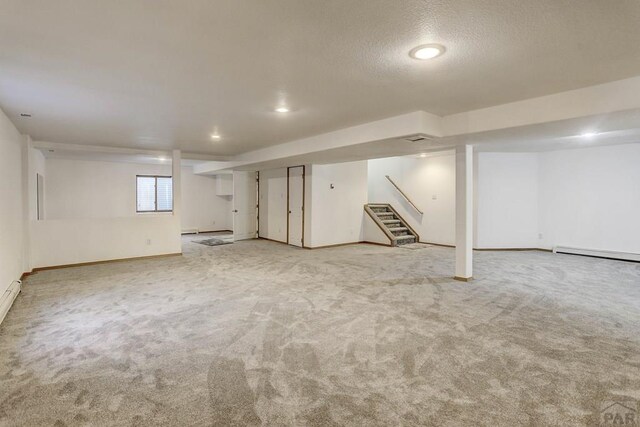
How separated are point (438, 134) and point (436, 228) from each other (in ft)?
16.2

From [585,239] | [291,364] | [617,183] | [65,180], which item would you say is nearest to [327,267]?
[291,364]

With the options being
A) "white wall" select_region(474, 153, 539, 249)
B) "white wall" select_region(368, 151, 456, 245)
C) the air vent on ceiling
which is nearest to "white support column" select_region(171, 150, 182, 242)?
the air vent on ceiling

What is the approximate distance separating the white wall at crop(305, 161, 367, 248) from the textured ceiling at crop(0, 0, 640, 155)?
4105mm

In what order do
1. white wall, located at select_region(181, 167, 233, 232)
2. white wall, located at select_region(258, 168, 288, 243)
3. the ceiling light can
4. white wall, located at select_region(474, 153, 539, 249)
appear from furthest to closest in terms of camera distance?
1. white wall, located at select_region(181, 167, 233, 232)
2. white wall, located at select_region(258, 168, 288, 243)
3. white wall, located at select_region(474, 153, 539, 249)
4. the ceiling light can

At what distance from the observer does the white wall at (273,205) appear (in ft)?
29.9

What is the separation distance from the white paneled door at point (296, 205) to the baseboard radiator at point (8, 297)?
541 cm

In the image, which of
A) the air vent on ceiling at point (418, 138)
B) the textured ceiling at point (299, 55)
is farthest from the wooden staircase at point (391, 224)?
the textured ceiling at point (299, 55)

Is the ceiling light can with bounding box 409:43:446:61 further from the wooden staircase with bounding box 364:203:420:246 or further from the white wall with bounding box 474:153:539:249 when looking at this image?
the wooden staircase with bounding box 364:203:420:246

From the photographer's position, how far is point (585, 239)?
7.09 m

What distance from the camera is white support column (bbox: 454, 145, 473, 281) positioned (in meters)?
5.05

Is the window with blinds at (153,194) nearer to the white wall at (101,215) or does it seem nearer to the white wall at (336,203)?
the white wall at (101,215)

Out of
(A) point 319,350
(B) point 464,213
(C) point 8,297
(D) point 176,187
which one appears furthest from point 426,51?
(D) point 176,187

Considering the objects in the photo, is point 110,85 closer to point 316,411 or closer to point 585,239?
point 316,411

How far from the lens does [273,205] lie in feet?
31.3
